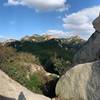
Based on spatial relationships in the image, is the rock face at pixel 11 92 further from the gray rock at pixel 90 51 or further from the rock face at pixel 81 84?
the gray rock at pixel 90 51

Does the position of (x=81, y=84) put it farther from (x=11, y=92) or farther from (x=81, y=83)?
(x=11, y=92)

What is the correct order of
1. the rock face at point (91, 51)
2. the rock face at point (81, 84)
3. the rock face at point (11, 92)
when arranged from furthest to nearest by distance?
the rock face at point (91, 51), the rock face at point (81, 84), the rock face at point (11, 92)

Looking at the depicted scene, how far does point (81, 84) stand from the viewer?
19875 mm

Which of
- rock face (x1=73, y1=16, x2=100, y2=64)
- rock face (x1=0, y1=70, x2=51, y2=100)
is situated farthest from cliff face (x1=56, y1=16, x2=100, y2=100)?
rock face (x1=73, y1=16, x2=100, y2=64)

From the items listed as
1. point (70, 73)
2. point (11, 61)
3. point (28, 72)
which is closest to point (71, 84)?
point (70, 73)

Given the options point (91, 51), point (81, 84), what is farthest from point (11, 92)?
point (91, 51)

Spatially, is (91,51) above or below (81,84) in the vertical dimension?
above

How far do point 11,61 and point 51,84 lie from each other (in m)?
4.04

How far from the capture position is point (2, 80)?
20.1 meters

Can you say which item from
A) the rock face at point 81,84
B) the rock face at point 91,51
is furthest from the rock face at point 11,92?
the rock face at point 91,51

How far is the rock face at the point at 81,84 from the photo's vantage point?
63.0 ft

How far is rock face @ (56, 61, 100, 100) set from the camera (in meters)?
19.2

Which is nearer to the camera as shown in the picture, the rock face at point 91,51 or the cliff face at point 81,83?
the cliff face at point 81,83

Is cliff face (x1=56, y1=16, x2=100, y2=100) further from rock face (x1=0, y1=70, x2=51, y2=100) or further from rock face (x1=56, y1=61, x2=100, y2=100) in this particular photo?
rock face (x1=0, y1=70, x2=51, y2=100)
